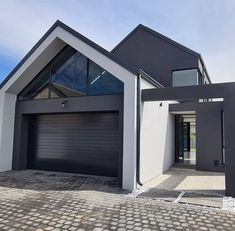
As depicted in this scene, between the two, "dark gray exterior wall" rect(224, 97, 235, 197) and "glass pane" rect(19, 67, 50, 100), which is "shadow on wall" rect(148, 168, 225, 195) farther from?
"glass pane" rect(19, 67, 50, 100)

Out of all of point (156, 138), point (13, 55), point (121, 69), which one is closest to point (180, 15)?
point (121, 69)

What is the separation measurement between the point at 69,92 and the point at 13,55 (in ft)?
18.0

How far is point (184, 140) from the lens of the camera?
46.1 ft

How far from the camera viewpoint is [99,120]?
8570 mm

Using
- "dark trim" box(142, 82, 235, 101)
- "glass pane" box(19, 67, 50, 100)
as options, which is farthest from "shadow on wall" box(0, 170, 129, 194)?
"glass pane" box(19, 67, 50, 100)

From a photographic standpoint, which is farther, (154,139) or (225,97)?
(154,139)

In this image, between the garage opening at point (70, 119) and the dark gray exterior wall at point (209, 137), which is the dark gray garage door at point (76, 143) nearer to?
the garage opening at point (70, 119)

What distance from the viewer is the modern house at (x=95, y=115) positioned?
6.89 metres

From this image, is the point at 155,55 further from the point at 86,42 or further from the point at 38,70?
the point at 38,70

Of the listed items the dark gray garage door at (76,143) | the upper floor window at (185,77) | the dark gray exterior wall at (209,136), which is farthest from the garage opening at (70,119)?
the upper floor window at (185,77)

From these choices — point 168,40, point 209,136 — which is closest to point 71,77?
point 209,136

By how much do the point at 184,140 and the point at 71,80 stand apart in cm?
860

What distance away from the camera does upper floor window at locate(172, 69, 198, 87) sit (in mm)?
12758

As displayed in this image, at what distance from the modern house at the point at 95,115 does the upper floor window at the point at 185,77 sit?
2095mm
